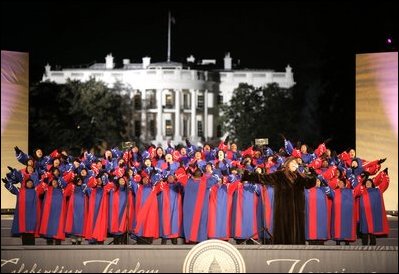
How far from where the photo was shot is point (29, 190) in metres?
15.0

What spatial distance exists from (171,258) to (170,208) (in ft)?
7.59

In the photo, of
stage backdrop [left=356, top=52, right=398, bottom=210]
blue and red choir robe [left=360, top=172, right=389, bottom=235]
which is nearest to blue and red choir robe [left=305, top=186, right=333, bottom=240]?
blue and red choir robe [left=360, top=172, right=389, bottom=235]

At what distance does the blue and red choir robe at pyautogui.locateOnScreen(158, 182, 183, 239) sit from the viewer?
15.2 metres

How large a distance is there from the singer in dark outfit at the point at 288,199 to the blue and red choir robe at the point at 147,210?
224 centimetres

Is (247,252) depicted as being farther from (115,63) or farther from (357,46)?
(115,63)

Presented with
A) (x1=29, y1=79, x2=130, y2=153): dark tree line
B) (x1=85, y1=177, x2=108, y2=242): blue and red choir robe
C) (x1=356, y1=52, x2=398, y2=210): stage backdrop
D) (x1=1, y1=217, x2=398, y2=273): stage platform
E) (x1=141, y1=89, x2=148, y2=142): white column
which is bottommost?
(x1=1, y1=217, x2=398, y2=273): stage platform

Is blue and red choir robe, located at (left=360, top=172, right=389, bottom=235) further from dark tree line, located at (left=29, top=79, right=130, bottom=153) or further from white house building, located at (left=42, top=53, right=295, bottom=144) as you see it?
white house building, located at (left=42, top=53, right=295, bottom=144)

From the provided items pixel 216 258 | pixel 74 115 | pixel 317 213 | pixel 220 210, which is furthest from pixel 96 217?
pixel 74 115

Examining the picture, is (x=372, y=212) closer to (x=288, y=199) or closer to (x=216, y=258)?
(x=288, y=199)

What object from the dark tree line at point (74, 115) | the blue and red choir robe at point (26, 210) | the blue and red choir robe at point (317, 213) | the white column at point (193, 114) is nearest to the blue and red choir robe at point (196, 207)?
the blue and red choir robe at point (317, 213)

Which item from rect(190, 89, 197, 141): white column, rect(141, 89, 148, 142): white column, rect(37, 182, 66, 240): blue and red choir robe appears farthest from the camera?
rect(190, 89, 197, 141): white column

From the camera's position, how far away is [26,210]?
49.4ft

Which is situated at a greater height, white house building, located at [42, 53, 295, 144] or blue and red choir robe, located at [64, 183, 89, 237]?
white house building, located at [42, 53, 295, 144]

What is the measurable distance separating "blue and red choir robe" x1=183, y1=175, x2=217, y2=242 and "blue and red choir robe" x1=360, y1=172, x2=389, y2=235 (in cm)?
236
